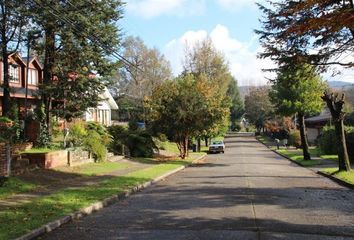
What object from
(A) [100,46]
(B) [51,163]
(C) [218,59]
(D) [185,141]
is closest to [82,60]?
(A) [100,46]

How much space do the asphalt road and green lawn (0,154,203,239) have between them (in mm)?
533

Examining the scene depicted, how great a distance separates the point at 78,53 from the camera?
27.7 meters

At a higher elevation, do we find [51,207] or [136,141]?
[136,141]

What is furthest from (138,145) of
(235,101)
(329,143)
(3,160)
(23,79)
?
(235,101)

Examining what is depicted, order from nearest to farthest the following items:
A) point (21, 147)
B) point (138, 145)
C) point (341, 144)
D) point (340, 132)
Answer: point (21, 147) < point (340, 132) < point (341, 144) < point (138, 145)

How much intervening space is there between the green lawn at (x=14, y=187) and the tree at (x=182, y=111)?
2208cm

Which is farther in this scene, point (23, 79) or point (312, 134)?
point (312, 134)

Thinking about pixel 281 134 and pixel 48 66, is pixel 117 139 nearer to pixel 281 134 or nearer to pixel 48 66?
pixel 48 66

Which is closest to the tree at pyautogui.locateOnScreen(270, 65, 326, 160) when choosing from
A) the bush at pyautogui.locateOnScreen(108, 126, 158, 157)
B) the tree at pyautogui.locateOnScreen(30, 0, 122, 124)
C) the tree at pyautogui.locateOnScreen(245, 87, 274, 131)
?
the bush at pyautogui.locateOnScreen(108, 126, 158, 157)

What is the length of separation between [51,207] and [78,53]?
52.6 feet

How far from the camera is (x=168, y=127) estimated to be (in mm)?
39562

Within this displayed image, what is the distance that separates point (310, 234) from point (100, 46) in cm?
2019

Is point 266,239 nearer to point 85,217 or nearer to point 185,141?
point 85,217

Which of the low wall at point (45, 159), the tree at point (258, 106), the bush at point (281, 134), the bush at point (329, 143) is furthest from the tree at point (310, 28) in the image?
the tree at point (258, 106)
